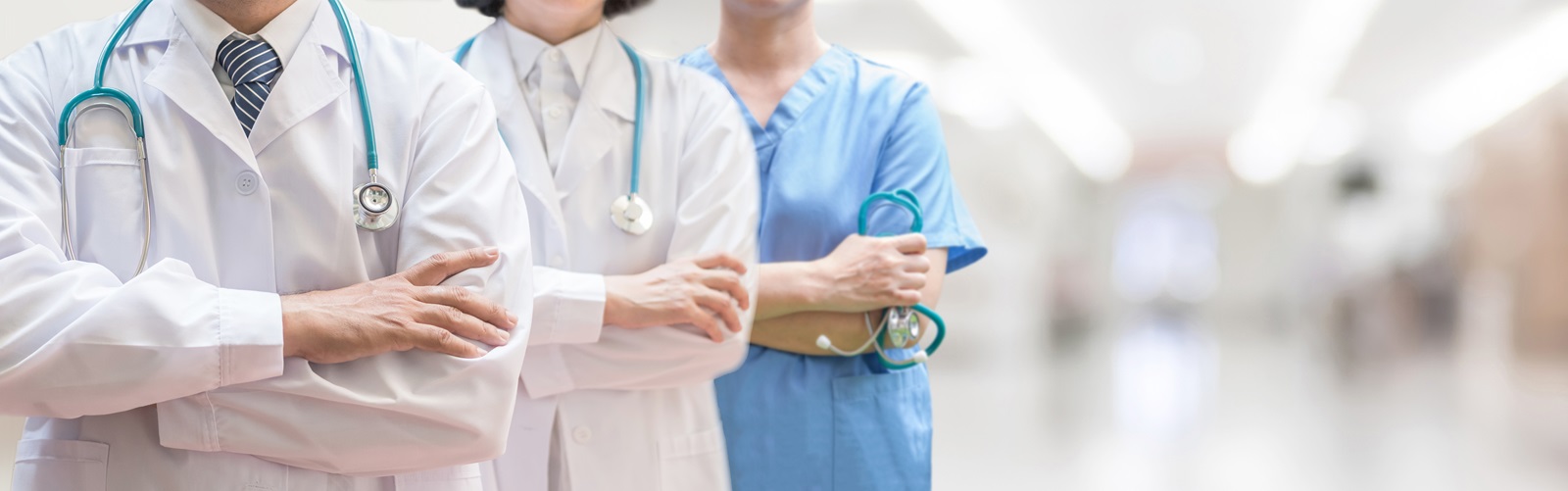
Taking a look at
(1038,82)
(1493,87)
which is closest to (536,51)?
(1038,82)

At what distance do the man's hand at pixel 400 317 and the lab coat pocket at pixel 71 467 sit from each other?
0.63 ft

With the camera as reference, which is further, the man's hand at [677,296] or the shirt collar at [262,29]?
the man's hand at [677,296]

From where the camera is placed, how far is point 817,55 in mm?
1912

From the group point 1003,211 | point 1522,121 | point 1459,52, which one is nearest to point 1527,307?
point 1522,121

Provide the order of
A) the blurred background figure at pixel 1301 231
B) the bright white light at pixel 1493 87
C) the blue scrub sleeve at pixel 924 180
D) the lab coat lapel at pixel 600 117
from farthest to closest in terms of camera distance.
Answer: the bright white light at pixel 1493 87 → the blurred background figure at pixel 1301 231 → the blue scrub sleeve at pixel 924 180 → the lab coat lapel at pixel 600 117

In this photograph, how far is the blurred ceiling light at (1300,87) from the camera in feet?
26.8

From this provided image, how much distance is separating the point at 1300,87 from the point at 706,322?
11239 millimetres

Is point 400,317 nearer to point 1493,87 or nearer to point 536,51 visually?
point 536,51

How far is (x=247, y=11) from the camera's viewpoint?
1.17 meters

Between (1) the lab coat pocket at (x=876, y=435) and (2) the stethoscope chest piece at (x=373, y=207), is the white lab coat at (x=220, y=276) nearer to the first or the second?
(2) the stethoscope chest piece at (x=373, y=207)

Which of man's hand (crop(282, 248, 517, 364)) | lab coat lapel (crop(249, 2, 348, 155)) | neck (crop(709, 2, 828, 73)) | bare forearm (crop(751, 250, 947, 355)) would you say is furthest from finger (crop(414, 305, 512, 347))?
neck (crop(709, 2, 828, 73))

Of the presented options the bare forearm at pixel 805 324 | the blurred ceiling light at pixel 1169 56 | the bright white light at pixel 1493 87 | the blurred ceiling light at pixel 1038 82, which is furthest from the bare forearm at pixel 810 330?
the bright white light at pixel 1493 87

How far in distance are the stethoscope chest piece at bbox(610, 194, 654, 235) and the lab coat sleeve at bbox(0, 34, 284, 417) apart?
1.70 ft

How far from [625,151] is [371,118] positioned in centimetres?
41
